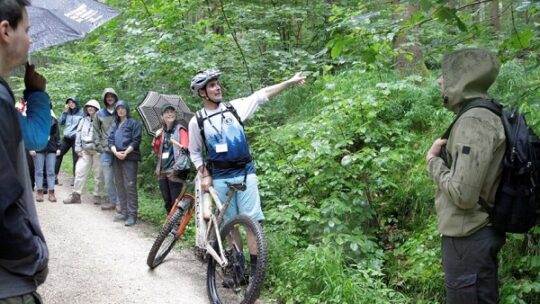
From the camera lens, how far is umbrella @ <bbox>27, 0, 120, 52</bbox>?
350cm

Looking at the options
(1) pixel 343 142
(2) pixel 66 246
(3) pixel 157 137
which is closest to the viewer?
(1) pixel 343 142

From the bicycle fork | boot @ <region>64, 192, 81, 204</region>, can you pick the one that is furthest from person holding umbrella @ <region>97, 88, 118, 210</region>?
the bicycle fork

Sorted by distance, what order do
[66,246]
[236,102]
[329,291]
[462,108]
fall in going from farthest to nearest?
[66,246] → [236,102] → [329,291] → [462,108]

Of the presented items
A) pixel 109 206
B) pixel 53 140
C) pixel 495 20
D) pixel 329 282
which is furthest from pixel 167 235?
pixel 53 140

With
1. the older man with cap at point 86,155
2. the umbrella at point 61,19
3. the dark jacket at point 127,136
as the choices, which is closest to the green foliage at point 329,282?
the umbrella at point 61,19

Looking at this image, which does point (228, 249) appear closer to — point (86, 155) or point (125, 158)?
point (125, 158)

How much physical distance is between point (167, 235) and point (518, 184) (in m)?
4.05

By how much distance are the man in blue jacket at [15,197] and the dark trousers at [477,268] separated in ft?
7.58

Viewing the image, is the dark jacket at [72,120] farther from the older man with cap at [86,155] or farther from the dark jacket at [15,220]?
the dark jacket at [15,220]

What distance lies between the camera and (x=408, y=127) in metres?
7.00

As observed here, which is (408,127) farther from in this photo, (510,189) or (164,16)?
(164,16)

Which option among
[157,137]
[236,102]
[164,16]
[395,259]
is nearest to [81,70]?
[164,16]

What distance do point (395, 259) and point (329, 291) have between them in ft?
3.77

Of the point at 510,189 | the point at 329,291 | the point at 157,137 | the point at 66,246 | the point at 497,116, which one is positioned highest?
the point at 497,116
